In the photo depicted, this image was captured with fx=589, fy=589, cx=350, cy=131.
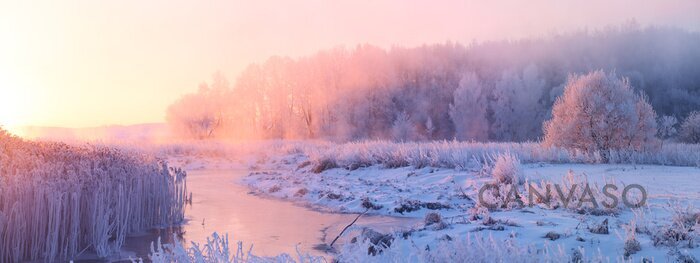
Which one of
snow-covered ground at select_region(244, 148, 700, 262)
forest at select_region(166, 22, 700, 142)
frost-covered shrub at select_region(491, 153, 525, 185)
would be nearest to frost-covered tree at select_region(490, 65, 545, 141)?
forest at select_region(166, 22, 700, 142)

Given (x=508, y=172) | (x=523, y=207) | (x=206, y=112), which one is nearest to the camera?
(x=523, y=207)

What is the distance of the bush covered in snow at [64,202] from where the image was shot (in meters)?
7.30

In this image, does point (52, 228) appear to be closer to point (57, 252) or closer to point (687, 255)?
point (57, 252)

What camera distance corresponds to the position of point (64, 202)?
300 inches

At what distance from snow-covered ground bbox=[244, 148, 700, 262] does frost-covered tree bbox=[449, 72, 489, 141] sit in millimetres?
27488

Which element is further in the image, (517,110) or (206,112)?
(206,112)

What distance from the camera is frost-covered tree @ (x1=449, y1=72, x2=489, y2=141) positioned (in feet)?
153

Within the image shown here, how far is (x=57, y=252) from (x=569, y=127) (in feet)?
53.1

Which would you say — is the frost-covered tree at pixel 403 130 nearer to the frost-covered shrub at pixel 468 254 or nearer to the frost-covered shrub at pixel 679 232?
the frost-covered shrub at pixel 679 232

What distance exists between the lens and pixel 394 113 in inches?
2116

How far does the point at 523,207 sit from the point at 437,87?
153ft

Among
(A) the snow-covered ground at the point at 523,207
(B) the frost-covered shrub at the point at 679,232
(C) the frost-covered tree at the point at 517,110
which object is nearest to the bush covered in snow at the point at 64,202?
(A) the snow-covered ground at the point at 523,207

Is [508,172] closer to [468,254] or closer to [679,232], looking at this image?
[679,232]

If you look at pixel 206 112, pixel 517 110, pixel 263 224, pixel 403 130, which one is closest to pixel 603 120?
pixel 263 224
